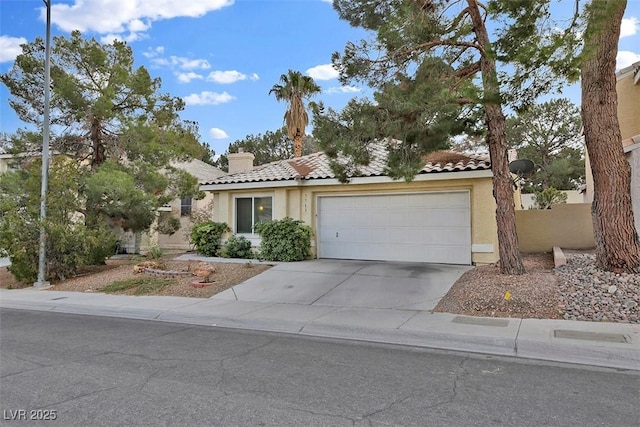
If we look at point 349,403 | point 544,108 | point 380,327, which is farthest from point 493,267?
point 544,108

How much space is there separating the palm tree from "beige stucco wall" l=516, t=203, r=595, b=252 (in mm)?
16739

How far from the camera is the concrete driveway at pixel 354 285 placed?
9.29 meters

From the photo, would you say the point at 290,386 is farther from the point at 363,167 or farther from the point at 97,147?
the point at 97,147

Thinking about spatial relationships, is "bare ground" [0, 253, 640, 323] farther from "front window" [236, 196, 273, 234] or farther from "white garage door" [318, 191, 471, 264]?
"front window" [236, 196, 273, 234]

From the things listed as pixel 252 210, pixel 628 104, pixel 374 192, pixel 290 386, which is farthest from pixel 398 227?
pixel 290 386

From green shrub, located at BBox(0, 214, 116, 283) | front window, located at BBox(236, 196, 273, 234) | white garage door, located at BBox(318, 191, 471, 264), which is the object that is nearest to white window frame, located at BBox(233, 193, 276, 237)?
front window, located at BBox(236, 196, 273, 234)

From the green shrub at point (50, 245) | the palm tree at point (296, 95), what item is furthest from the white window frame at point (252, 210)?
the palm tree at point (296, 95)

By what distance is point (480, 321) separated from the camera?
7.30 metres

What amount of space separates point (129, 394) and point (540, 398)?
418 cm

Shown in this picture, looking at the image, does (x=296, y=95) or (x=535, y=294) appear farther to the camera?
(x=296, y=95)

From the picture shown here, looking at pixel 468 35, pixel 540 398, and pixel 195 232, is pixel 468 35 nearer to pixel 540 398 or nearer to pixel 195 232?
pixel 540 398

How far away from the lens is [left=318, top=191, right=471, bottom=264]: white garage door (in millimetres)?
12719

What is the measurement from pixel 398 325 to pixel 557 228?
963cm

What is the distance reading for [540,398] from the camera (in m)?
4.30
